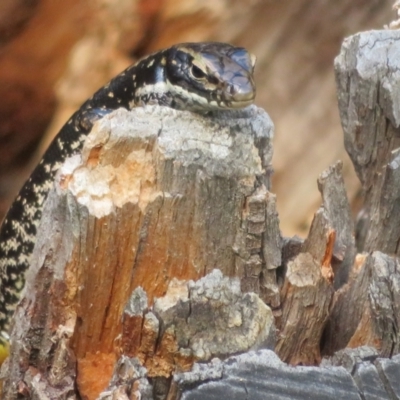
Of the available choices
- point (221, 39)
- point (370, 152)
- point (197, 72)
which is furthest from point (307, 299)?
point (221, 39)

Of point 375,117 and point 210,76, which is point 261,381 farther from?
point 375,117

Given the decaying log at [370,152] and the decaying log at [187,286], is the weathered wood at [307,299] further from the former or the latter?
the decaying log at [370,152]

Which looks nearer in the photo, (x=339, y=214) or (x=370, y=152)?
(x=339, y=214)

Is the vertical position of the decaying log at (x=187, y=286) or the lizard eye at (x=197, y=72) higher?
the lizard eye at (x=197, y=72)

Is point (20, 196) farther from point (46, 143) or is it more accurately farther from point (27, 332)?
point (46, 143)

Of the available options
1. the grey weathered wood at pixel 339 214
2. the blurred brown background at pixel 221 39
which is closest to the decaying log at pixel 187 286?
the grey weathered wood at pixel 339 214

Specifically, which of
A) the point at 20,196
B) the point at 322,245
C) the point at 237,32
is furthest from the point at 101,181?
the point at 237,32
